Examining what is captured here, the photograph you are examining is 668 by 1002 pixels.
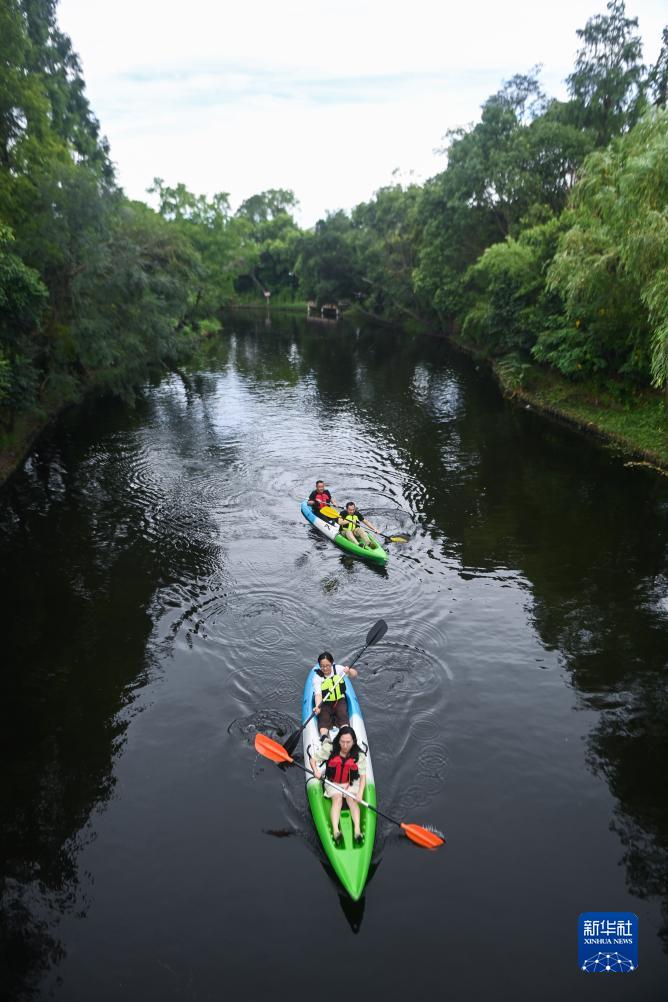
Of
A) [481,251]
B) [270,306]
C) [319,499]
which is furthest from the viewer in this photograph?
[270,306]

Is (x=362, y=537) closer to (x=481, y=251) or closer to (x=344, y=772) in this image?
(x=344, y=772)

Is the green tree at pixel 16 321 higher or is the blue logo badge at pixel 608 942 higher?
the green tree at pixel 16 321

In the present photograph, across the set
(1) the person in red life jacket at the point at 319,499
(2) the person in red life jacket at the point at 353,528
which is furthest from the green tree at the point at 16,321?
(2) the person in red life jacket at the point at 353,528

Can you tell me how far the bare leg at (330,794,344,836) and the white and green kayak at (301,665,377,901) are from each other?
2.9 inches

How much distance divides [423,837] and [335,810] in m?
1.25

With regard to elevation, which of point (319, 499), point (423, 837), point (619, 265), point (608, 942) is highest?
point (619, 265)

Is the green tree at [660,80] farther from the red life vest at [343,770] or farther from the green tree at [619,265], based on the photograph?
the red life vest at [343,770]

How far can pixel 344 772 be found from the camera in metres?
9.12

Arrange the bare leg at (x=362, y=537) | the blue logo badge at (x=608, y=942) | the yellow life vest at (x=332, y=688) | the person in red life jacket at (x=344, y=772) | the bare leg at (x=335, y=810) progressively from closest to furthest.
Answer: the blue logo badge at (x=608, y=942) → the bare leg at (x=335, y=810) → the person in red life jacket at (x=344, y=772) → the yellow life vest at (x=332, y=688) → the bare leg at (x=362, y=537)

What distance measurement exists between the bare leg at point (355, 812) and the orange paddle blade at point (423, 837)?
2.11ft

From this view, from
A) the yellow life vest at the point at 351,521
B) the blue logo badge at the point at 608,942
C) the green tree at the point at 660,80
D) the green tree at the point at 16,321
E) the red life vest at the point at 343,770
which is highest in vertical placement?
the green tree at the point at 660,80

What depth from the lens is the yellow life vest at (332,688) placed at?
34.9 ft

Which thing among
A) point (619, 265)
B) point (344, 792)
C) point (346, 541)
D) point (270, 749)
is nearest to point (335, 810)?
point (344, 792)

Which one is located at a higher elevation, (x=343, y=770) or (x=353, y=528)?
(x=353, y=528)
